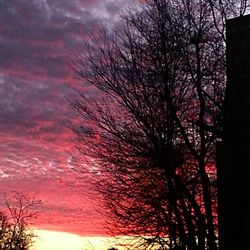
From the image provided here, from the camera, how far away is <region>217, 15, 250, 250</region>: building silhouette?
11594 mm

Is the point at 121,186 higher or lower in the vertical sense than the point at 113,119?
lower

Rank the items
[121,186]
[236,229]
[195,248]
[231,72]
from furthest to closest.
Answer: [121,186]
[195,248]
[231,72]
[236,229]

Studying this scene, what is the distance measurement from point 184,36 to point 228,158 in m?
5.77

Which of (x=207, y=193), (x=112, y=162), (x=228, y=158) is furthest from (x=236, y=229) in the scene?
(x=112, y=162)

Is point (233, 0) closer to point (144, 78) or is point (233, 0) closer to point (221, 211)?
point (144, 78)

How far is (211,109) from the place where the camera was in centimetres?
1784

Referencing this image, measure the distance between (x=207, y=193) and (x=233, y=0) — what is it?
667cm

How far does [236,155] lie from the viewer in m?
11.7

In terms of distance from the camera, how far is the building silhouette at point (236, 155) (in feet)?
38.0

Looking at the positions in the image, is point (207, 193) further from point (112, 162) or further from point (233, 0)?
point (233, 0)

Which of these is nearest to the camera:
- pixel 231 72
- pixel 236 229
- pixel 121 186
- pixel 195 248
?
pixel 236 229

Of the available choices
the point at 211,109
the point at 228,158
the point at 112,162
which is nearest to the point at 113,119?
the point at 112,162

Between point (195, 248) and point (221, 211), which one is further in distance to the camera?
point (195, 248)

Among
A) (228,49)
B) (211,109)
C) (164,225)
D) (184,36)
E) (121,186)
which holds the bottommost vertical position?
(164,225)
